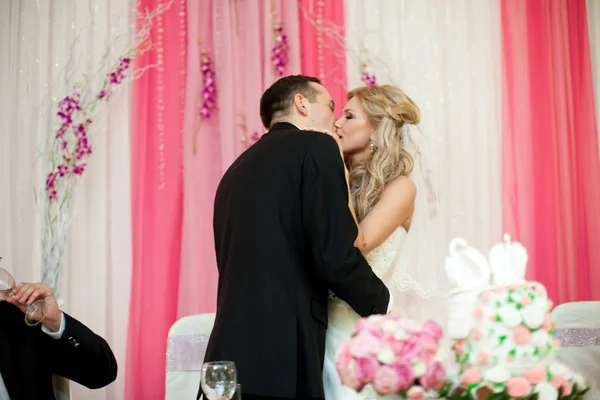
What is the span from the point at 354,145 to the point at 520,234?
Result: 4.61ft

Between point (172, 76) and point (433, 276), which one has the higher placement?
point (172, 76)

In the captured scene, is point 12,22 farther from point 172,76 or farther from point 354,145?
point 354,145

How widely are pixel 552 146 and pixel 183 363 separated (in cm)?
229

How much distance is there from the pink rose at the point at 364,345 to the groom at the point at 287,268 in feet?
3.45

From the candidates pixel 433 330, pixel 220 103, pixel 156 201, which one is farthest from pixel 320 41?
pixel 433 330

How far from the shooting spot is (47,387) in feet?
8.41

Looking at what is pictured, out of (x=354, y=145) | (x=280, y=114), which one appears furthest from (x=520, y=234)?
(x=280, y=114)

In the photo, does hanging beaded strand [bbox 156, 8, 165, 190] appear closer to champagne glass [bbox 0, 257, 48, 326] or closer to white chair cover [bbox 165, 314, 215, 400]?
white chair cover [bbox 165, 314, 215, 400]

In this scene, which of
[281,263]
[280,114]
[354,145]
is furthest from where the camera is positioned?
[354,145]

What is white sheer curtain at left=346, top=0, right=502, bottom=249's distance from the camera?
406cm

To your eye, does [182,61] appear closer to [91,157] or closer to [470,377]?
[91,157]

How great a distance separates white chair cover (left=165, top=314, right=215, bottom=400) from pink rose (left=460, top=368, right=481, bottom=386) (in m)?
1.81

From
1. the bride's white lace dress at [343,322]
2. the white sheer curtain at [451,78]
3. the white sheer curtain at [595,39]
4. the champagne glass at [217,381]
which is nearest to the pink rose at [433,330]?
the champagne glass at [217,381]

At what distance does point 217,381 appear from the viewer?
1.72 metres
